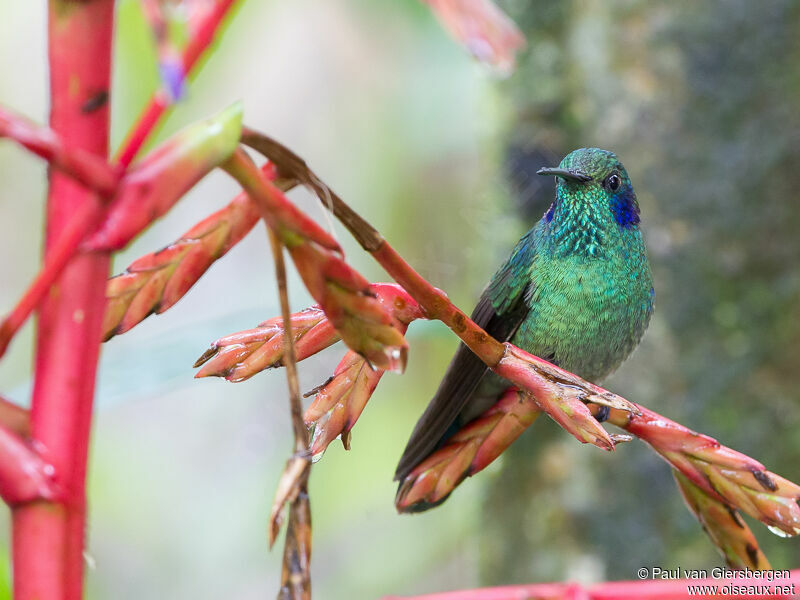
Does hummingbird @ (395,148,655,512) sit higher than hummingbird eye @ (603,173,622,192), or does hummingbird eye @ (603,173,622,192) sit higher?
hummingbird eye @ (603,173,622,192)

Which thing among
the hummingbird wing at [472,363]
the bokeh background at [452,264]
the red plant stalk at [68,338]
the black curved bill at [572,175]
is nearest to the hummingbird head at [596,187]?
the black curved bill at [572,175]

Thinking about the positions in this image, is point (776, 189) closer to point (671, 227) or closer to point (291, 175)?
point (671, 227)

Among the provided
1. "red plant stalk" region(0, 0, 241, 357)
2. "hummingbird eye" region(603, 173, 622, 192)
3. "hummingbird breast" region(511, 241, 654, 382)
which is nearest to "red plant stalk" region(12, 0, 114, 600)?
"red plant stalk" region(0, 0, 241, 357)

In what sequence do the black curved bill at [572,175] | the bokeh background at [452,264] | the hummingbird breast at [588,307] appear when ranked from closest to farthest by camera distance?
the black curved bill at [572,175]
the hummingbird breast at [588,307]
the bokeh background at [452,264]

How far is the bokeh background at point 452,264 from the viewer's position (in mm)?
1548

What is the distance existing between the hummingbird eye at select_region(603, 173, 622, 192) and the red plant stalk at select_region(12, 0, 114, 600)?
610mm

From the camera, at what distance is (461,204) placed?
259 centimetres

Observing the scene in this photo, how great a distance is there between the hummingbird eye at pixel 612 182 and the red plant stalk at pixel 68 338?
61cm

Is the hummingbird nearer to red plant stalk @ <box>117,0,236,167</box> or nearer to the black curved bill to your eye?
the black curved bill

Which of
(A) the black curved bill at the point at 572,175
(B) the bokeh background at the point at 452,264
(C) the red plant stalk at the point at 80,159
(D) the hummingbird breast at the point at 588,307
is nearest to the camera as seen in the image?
(C) the red plant stalk at the point at 80,159

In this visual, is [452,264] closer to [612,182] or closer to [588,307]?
[588,307]

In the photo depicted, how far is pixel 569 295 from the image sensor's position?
102cm

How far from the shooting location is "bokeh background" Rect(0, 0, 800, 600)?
60.9 inches

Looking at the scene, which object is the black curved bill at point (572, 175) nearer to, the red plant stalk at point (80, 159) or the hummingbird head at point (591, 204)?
the hummingbird head at point (591, 204)
